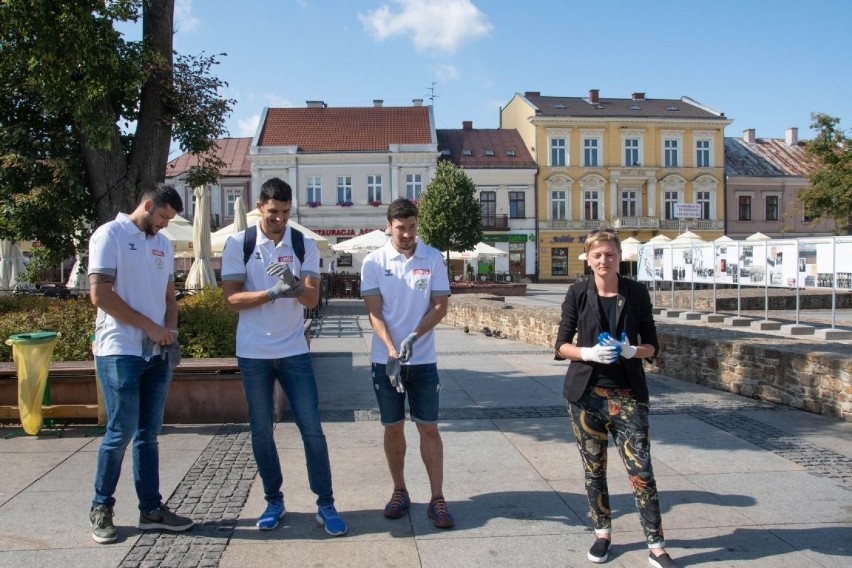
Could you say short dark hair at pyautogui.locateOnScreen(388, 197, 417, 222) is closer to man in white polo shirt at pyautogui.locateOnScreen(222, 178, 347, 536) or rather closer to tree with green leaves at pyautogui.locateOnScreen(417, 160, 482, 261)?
man in white polo shirt at pyautogui.locateOnScreen(222, 178, 347, 536)

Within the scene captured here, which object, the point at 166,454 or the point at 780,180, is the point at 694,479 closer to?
the point at 166,454

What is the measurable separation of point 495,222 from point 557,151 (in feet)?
21.0

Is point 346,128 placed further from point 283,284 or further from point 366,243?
point 283,284

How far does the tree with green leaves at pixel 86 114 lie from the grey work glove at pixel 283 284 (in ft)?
13.1

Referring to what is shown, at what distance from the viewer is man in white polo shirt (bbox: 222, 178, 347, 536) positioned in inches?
161

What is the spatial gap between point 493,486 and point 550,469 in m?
0.59

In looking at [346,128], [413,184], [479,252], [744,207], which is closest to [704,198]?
[744,207]

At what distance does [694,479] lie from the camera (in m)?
4.99

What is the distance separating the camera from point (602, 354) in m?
3.60

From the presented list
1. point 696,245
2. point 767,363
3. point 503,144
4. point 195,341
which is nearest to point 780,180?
point 503,144

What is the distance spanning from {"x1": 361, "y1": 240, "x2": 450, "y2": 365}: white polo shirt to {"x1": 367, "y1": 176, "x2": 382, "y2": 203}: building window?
41.9 m

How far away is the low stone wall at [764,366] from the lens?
691cm

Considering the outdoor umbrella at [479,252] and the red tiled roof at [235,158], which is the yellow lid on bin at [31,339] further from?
the red tiled roof at [235,158]

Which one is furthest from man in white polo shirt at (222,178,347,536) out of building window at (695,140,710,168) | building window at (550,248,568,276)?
building window at (695,140,710,168)
